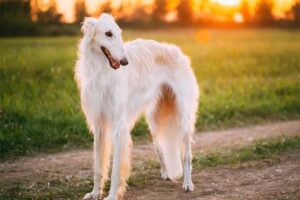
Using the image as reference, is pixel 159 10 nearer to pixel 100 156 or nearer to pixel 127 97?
pixel 127 97

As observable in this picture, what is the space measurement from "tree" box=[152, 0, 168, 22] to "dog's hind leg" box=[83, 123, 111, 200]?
61289 mm

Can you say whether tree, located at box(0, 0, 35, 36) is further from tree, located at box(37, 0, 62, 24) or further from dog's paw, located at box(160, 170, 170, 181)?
dog's paw, located at box(160, 170, 170, 181)

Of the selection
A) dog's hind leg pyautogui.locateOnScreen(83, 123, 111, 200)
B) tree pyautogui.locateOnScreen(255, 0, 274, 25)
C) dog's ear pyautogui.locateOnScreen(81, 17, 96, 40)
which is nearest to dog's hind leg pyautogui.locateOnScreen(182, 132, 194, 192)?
dog's hind leg pyautogui.locateOnScreen(83, 123, 111, 200)

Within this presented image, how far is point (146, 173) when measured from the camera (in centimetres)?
734

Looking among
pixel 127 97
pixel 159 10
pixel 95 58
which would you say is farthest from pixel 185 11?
pixel 95 58

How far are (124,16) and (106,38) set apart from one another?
194ft

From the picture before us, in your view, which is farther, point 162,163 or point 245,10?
point 245,10

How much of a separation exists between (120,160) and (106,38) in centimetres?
150

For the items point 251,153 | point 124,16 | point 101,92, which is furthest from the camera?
point 124,16

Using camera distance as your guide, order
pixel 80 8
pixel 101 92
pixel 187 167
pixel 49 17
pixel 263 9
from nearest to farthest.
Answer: pixel 101 92
pixel 187 167
pixel 49 17
pixel 80 8
pixel 263 9

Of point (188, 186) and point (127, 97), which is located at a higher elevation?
point (127, 97)

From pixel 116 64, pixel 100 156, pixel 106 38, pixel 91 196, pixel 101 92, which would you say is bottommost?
pixel 91 196

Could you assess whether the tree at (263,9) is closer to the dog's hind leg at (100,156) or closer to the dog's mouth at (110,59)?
the dog's hind leg at (100,156)

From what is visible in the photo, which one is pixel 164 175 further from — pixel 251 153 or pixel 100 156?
pixel 251 153
